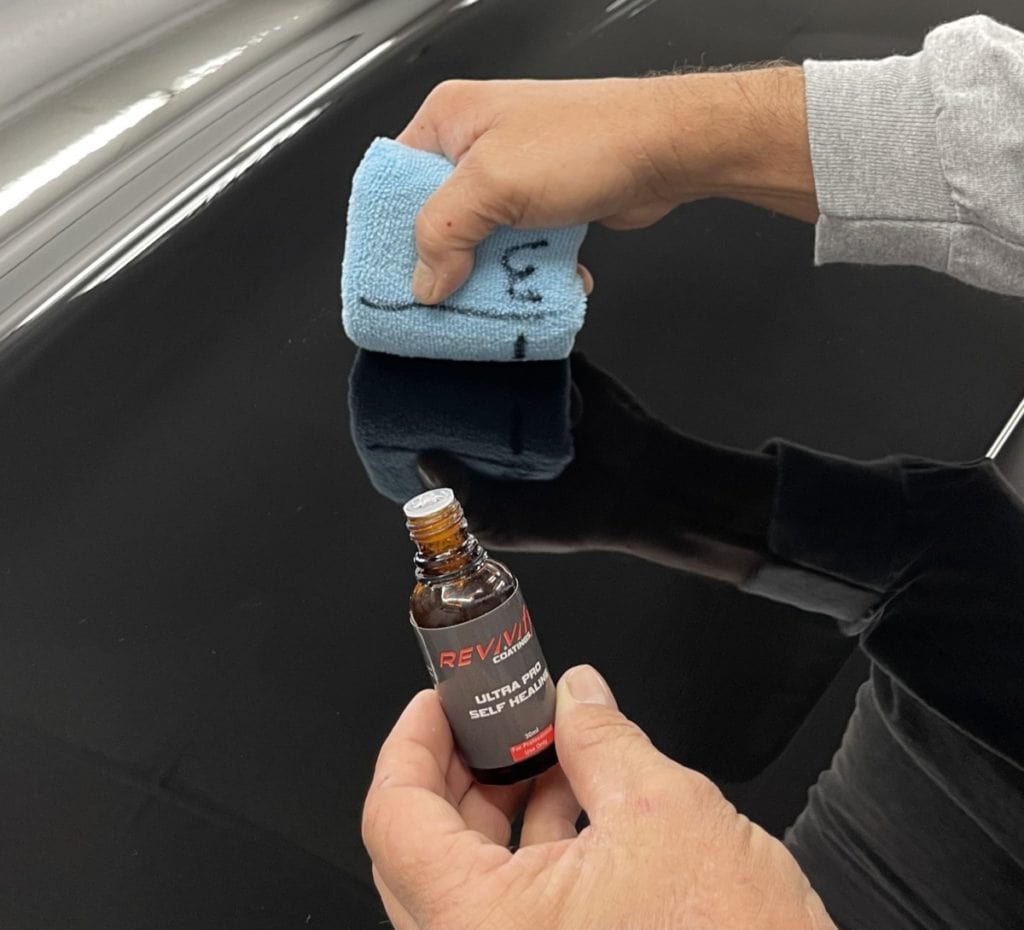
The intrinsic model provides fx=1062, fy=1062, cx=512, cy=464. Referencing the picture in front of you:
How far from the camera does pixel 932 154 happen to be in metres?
0.71

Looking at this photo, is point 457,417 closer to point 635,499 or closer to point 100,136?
point 635,499

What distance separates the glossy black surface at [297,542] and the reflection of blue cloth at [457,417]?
0.06 feet

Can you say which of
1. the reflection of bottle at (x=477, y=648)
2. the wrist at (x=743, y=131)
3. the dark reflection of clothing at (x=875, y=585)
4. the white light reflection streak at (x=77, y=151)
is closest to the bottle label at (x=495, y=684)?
the reflection of bottle at (x=477, y=648)

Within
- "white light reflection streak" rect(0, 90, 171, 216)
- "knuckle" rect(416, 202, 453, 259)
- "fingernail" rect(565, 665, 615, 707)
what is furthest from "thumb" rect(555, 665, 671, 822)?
"white light reflection streak" rect(0, 90, 171, 216)

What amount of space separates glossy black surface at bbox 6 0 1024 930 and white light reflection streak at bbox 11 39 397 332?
14 millimetres

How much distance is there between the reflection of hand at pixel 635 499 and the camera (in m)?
0.66

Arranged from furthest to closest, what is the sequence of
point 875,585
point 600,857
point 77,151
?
point 77,151
point 875,585
point 600,857

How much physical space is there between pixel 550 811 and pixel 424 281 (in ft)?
1.24

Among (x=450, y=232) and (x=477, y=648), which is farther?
(x=450, y=232)

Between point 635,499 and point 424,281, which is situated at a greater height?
point 424,281

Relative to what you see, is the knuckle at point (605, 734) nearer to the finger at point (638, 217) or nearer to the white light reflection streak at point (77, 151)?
the finger at point (638, 217)

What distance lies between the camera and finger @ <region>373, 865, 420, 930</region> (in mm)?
441

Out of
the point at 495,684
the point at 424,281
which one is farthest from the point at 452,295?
the point at 495,684

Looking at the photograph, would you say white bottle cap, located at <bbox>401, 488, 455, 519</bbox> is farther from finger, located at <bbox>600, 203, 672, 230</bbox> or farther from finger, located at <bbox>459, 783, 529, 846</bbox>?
finger, located at <bbox>600, 203, 672, 230</bbox>
